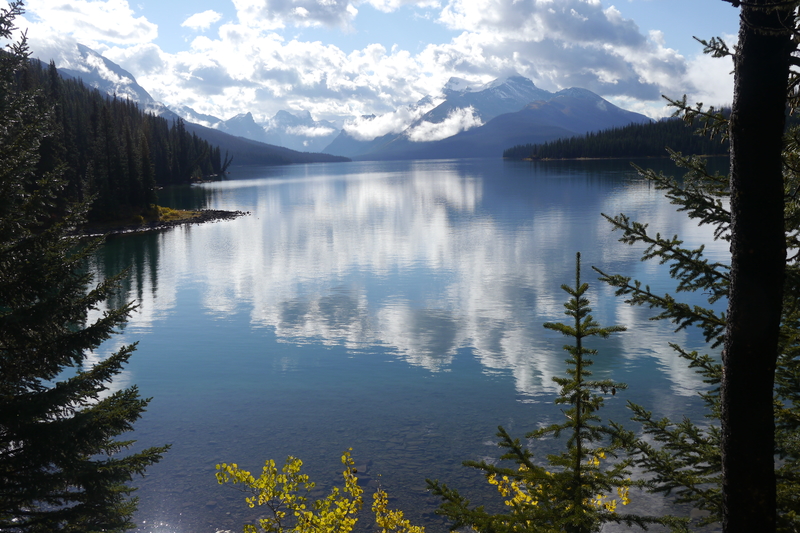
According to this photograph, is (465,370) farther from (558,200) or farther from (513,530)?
(558,200)

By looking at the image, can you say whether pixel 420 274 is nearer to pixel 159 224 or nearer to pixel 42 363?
pixel 42 363

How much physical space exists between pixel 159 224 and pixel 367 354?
61310mm

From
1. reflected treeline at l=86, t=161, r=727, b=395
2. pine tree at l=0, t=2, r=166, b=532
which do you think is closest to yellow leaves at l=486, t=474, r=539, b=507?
pine tree at l=0, t=2, r=166, b=532

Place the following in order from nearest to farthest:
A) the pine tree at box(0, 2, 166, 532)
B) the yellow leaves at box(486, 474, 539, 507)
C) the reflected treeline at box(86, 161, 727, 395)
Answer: the yellow leaves at box(486, 474, 539, 507) < the pine tree at box(0, 2, 166, 532) < the reflected treeline at box(86, 161, 727, 395)

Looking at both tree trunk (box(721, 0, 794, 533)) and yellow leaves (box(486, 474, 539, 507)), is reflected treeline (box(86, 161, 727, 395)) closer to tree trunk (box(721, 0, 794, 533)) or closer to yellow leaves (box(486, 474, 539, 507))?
yellow leaves (box(486, 474, 539, 507))

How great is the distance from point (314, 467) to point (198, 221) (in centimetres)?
7066

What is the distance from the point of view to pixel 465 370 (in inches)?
958

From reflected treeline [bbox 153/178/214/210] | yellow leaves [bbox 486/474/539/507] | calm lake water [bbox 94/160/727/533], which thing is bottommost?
calm lake water [bbox 94/160/727/533]

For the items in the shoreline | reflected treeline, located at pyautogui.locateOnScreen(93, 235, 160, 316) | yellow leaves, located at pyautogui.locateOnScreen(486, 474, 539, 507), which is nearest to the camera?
yellow leaves, located at pyautogui.locateOnScreen(486, 474, 539, 507)

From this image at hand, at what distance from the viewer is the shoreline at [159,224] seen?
236ft

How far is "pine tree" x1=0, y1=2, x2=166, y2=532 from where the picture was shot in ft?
29.8

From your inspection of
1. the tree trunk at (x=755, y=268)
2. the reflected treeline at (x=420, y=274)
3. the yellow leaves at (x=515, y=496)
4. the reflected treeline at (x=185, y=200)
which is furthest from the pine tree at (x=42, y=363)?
the reflected treeline at (x=185, y=200)

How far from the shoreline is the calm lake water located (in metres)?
13.7

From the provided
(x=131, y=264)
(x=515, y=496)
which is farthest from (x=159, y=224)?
(x=515, y=496)
